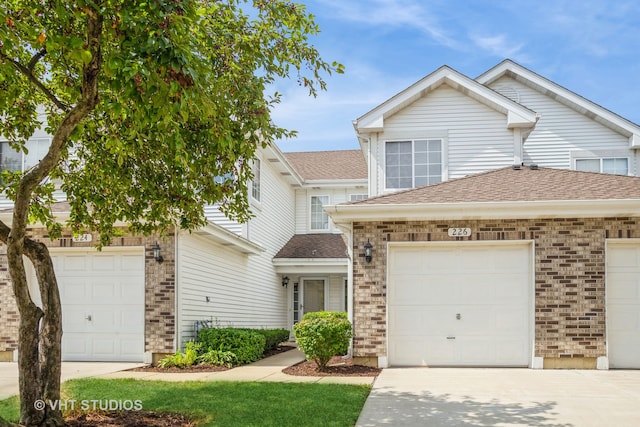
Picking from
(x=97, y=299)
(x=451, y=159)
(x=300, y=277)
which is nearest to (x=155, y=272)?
(x=97, y=299)

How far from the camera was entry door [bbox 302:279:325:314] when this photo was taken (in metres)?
21.8

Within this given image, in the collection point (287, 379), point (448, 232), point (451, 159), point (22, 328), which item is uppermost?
point (451, 159)

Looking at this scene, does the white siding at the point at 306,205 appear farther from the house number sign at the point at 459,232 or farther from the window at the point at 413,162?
the house number sign at the point at 459,232

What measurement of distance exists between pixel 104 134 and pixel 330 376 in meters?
5.44

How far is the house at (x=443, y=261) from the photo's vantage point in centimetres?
1124

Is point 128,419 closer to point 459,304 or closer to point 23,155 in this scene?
point 459,304

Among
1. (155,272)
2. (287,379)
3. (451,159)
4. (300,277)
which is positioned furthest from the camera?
(300,277)

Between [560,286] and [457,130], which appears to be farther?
[457,130]

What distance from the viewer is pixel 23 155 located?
16.8 metres

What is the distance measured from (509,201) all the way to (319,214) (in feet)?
43.0

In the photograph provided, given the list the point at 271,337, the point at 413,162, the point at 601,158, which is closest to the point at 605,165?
the point at 601,158

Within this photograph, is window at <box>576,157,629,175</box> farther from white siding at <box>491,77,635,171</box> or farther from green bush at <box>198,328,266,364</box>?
green bush at <box>198,328,266,364</box>

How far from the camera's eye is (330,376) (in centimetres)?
1050

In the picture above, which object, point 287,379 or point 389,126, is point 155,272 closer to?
point 287,379
